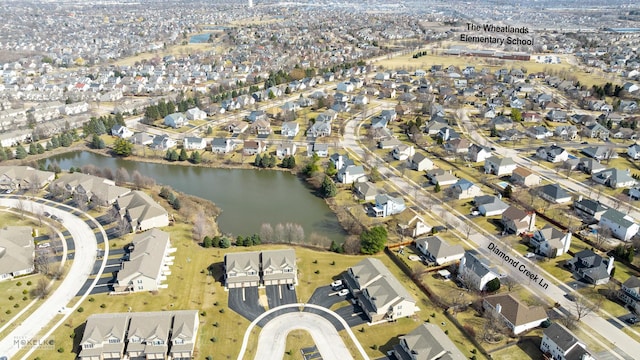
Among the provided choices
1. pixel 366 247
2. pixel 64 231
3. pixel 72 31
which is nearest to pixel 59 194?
pixel 64 231

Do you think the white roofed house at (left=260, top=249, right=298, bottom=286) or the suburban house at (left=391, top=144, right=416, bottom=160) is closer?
the white roofed house at (left=260, top=249, right=298, bottom=286)

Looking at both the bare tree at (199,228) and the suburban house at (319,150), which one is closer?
the bare tree at (199,228)

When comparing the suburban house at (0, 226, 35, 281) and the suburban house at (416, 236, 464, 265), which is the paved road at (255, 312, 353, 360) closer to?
the suburban house at (416, 236, 464, 265)

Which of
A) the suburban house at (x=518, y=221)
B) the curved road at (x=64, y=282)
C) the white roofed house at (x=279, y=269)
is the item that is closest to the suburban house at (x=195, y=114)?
the curved road at (x=64, y=282)

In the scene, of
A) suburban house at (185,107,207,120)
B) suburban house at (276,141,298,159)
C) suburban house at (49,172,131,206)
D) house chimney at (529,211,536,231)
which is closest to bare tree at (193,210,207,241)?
suburban house at (49,172,131,206)

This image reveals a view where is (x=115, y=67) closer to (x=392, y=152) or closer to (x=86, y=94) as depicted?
(x=86, y=94)

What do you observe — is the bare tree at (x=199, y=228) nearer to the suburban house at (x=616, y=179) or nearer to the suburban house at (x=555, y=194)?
the suburban house at (x=555, y=194)
